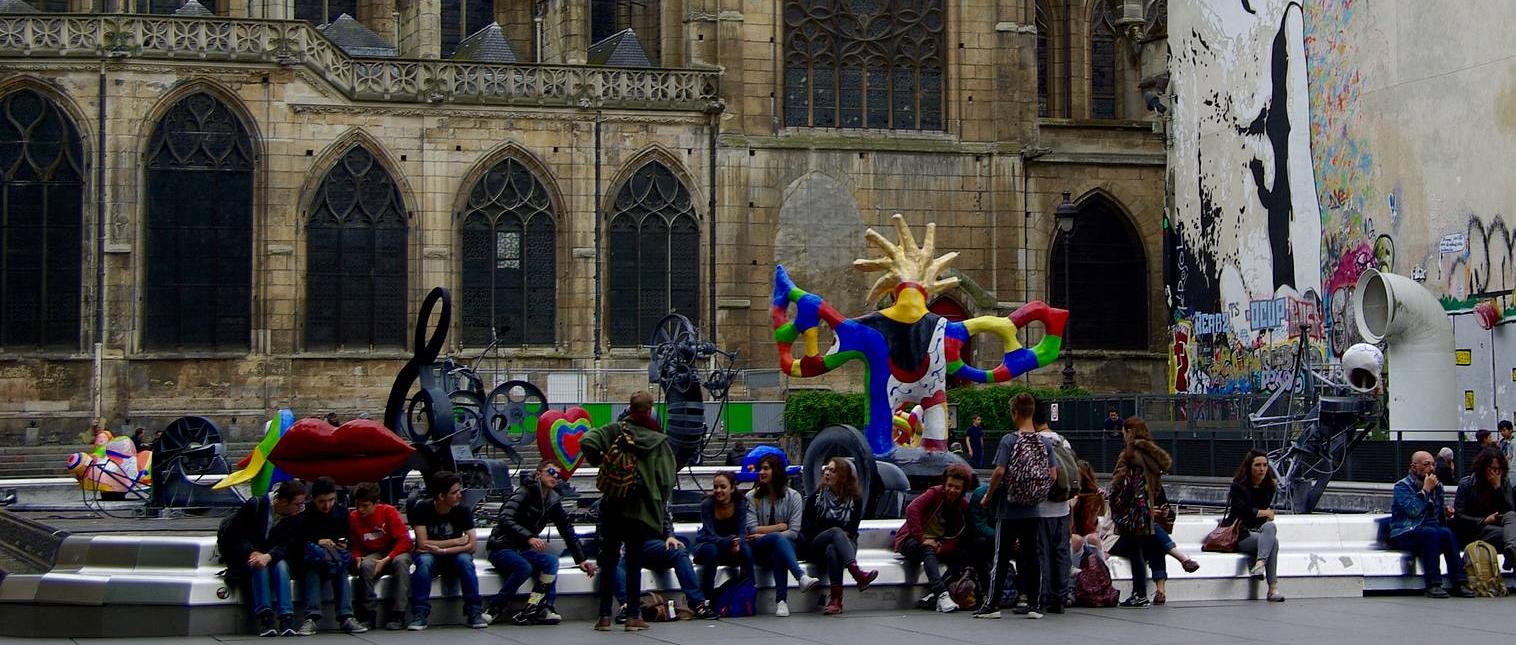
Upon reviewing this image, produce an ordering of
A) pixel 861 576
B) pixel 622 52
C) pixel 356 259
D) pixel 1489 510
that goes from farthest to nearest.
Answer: pixel 622 52 → pixel 356 259 → pixel 1489 510 → pixel 861 576

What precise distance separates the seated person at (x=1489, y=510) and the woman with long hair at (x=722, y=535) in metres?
6.21

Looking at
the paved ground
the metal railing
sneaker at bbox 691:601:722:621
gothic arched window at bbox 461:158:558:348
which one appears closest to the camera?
the paved ground

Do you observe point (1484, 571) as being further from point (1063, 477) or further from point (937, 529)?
point (937, 529)

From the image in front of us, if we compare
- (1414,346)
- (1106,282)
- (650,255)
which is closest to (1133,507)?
(1414,346)

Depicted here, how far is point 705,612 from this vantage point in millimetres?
16062

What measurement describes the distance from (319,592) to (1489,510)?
9712 mm

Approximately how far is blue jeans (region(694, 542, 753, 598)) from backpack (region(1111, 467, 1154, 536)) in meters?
2.87

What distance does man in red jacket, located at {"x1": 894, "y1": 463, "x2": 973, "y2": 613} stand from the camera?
1644 cm

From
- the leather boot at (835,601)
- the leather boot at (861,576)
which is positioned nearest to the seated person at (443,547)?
the leather boot at (835,601)

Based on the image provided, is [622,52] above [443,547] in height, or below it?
above

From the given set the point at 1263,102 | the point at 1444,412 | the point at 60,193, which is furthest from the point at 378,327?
the point at 1444,412

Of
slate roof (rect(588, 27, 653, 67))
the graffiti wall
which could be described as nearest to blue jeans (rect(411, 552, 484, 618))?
the graffiti wall

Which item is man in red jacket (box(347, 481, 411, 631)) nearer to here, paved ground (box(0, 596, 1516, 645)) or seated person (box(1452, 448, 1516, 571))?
paved ground (box(0, 596, 1516, 645))

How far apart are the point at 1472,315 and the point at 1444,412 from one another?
4.99 ft
